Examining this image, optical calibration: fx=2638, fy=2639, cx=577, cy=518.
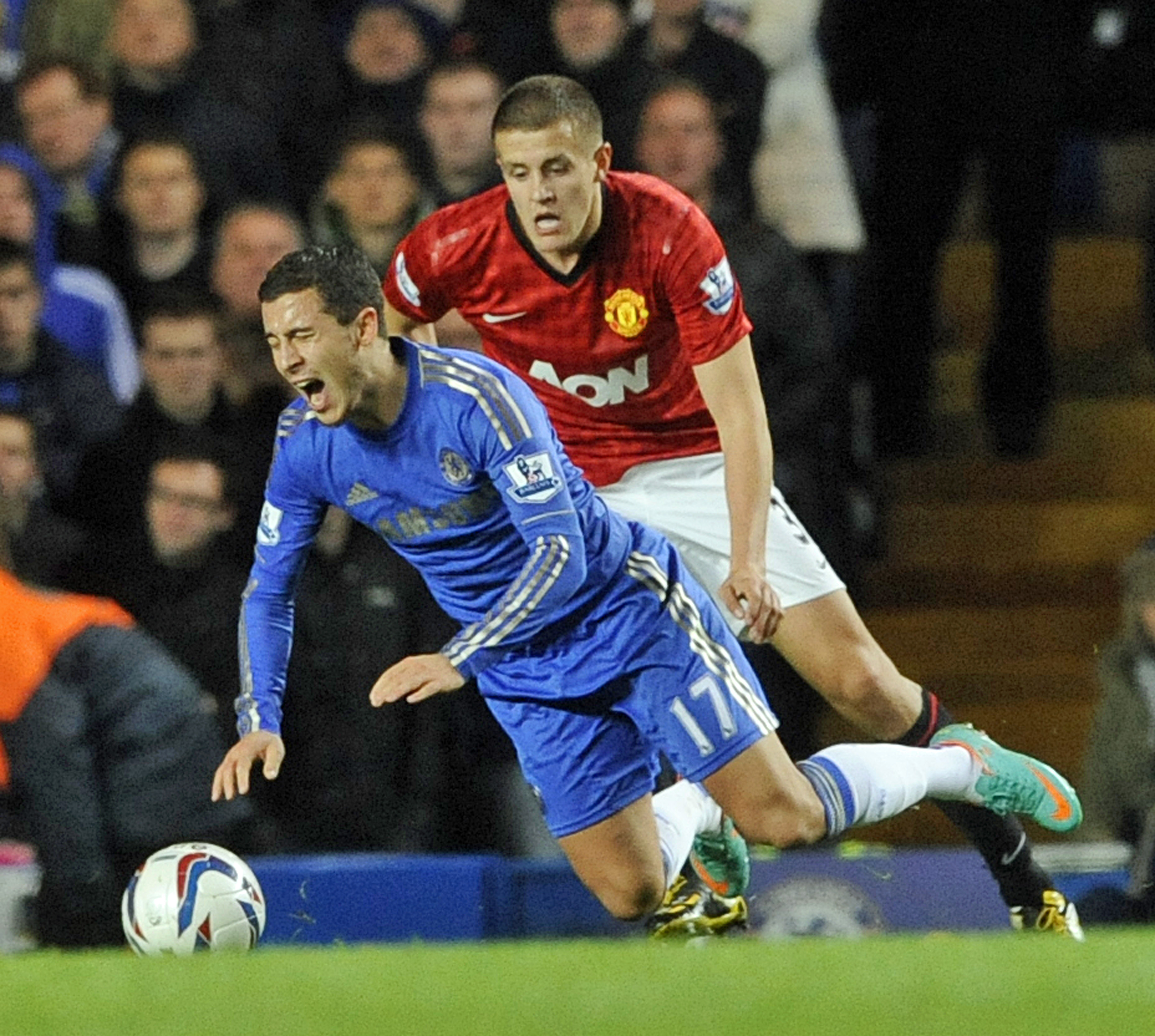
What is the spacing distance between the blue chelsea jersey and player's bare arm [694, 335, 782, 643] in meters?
0.26

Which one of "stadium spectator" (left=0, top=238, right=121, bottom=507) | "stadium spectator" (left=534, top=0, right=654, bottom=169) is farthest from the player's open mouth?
"stadium spectator" (left=534, top=0, right=654, bottom=169)

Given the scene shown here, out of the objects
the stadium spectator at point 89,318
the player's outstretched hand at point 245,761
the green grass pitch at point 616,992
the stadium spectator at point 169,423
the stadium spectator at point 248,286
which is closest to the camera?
the green grass pitch at point 616,992

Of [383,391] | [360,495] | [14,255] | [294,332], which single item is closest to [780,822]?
[360,495]

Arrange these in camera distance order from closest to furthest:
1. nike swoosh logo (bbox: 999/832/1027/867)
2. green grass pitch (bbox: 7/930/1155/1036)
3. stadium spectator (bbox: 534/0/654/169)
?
green grass pitch (bbox: 7/930/1155/1036), nike swoosh logo (bbox: 999/832/1027/867), stadium spectator (bbox: 534/0/654/169)

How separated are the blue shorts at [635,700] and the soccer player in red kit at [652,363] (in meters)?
0.13

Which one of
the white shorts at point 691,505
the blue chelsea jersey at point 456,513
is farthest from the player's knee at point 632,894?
the white shorts at point 691,505

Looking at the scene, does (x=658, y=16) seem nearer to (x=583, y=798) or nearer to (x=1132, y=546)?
(x=1132, y=546)

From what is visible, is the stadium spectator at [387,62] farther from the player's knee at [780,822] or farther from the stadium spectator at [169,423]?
the player's knee at [780,822]

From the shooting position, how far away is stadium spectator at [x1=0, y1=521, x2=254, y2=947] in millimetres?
6887

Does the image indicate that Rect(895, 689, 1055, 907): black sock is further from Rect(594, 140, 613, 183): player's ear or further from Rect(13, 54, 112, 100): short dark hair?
Rect(13, 54, 112, 100): short dark hair

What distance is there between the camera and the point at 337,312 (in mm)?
5418

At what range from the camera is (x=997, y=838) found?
6387 mm

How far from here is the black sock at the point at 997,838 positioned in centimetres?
637

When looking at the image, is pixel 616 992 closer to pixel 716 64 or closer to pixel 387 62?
pixel 716 64
